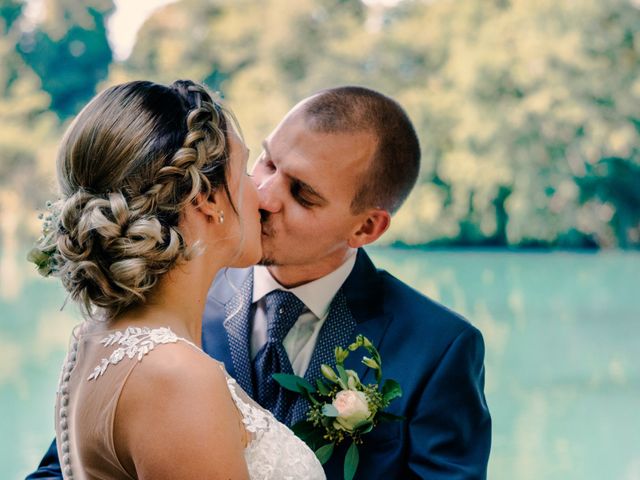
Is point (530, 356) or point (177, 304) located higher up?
point (177, 304)

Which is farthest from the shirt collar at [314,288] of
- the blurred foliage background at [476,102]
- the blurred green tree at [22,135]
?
the blurred green tree at [22,135]

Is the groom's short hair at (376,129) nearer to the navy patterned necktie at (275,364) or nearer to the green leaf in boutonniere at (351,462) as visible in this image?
the navy patterned necktie at (275,364)

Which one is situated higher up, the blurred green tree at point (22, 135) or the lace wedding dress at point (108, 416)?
the lace wedding dress at point (108, 416)

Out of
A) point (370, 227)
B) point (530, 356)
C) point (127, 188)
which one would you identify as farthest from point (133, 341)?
point (530, 356)

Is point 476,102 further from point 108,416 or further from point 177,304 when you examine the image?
point 108,416

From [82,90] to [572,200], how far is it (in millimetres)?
21709

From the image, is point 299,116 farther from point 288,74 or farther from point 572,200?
point 288,74

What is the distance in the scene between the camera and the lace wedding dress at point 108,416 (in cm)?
178

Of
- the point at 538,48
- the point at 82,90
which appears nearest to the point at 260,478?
the point at 538,48

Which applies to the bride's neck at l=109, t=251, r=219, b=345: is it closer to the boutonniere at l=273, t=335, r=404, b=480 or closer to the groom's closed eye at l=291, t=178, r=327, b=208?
the boutonniere at l=273, t=335, r=404, b=480

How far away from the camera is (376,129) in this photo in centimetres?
307

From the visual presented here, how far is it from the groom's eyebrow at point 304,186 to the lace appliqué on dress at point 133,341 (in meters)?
1.10

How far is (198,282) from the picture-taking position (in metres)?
2.02

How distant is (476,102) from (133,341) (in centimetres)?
2483
